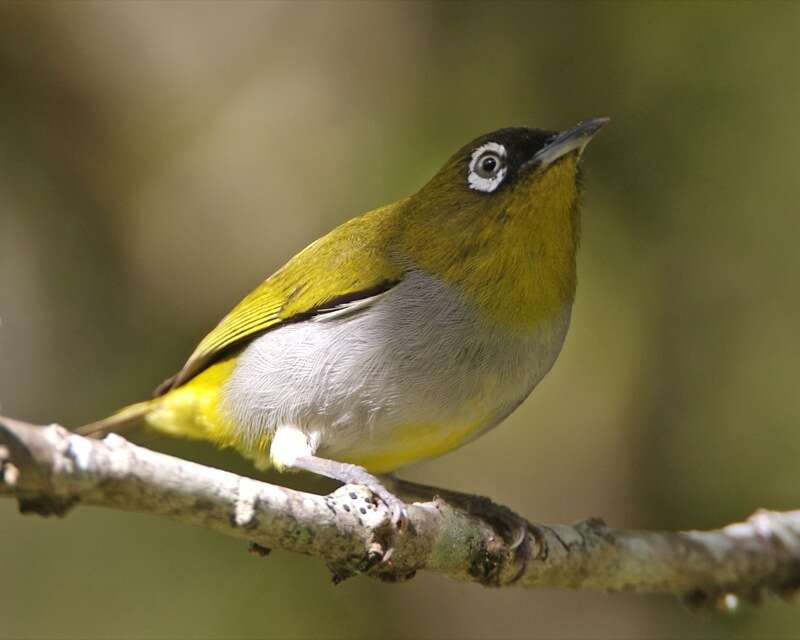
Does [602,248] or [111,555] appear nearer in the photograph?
[111,555]

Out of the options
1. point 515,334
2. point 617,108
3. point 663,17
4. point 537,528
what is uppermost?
point 663,17

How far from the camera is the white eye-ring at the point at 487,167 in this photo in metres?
4.29

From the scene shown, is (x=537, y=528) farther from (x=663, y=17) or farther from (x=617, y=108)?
(x=663, y=17)

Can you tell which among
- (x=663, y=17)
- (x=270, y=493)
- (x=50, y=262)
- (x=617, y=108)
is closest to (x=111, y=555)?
(x=50, y=262)

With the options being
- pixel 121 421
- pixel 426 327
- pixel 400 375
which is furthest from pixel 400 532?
pixel 121 421

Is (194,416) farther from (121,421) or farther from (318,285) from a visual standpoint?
(318,285)

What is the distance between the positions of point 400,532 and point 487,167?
1680 mm

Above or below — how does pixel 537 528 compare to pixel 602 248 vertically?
below

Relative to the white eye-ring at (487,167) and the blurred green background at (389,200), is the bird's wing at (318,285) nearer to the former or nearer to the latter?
the white eye-ring at (487,167)

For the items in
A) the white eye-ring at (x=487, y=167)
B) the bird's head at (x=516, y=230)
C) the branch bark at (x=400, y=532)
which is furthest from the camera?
the white eye-ring at (x=487, y=167)

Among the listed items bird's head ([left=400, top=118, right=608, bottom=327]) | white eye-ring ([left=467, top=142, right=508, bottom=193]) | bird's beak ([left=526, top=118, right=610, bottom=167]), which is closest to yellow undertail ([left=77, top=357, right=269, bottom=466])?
bird's head ([left=400, top=118, right=608, bottom=327])

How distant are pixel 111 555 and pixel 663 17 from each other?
486 centimetres

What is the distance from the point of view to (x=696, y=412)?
6.44 m

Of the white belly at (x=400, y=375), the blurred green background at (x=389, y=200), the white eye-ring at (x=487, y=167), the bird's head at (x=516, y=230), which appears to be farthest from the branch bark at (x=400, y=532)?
the white eye-ring at (x=487, y=167)
